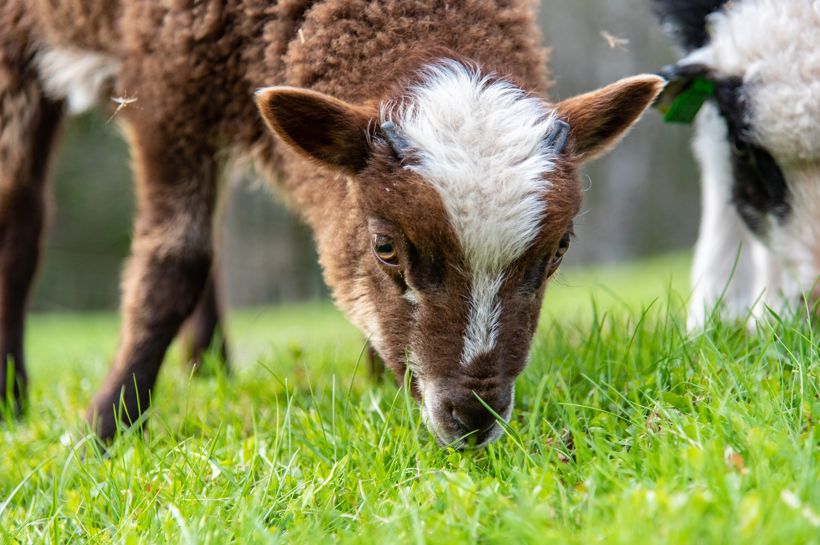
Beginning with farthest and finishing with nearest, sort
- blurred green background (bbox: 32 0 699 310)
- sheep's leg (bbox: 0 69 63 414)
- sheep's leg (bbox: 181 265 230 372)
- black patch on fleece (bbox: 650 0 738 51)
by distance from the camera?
blurred green background (bbox: 32 0 699 310), sheep's leg (bbox: 181 265 230 372), sheep's leg (bbox: 0 69 63 414), black patch on fleece (bbox: 650 0 738 51)

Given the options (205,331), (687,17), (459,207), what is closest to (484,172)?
(459,207)

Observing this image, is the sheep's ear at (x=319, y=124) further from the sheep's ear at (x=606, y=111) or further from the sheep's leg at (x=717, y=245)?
the sheep's leg at (x=717, y=245)

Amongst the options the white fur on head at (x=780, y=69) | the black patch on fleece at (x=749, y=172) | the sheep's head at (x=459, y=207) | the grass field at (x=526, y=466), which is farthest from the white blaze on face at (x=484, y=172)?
the black patch on fleece at (x=749, y=172)

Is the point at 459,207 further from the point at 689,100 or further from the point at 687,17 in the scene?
the point at 687,17

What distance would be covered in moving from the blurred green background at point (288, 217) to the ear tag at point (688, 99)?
17222 millimetres

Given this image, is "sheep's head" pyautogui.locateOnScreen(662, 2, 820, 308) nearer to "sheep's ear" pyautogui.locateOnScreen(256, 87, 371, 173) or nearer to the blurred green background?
"sheep's ear" pyautogui.locateOnScreen(256, 87, 371, 173)

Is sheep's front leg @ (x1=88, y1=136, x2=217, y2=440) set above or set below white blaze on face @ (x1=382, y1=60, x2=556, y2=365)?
below

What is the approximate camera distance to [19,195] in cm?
548

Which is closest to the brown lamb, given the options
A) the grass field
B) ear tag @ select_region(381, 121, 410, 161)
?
ear tag @ select_region(381, 121, 410, 161)

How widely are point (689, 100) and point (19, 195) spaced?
13.3 feet

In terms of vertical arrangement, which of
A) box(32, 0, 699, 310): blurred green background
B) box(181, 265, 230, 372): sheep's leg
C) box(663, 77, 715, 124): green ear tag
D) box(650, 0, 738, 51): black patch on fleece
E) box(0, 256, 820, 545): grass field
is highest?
box(650, 0, 738, 51): black patch on fleece

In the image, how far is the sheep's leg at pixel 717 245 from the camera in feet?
17.6

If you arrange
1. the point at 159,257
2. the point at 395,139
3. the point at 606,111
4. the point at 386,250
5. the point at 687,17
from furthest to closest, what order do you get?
the point at 687,17, the point at 159,257, the point at 606,111, the point at 386,250, the point at 395,139

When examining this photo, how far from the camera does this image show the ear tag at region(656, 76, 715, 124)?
4.69 metres
